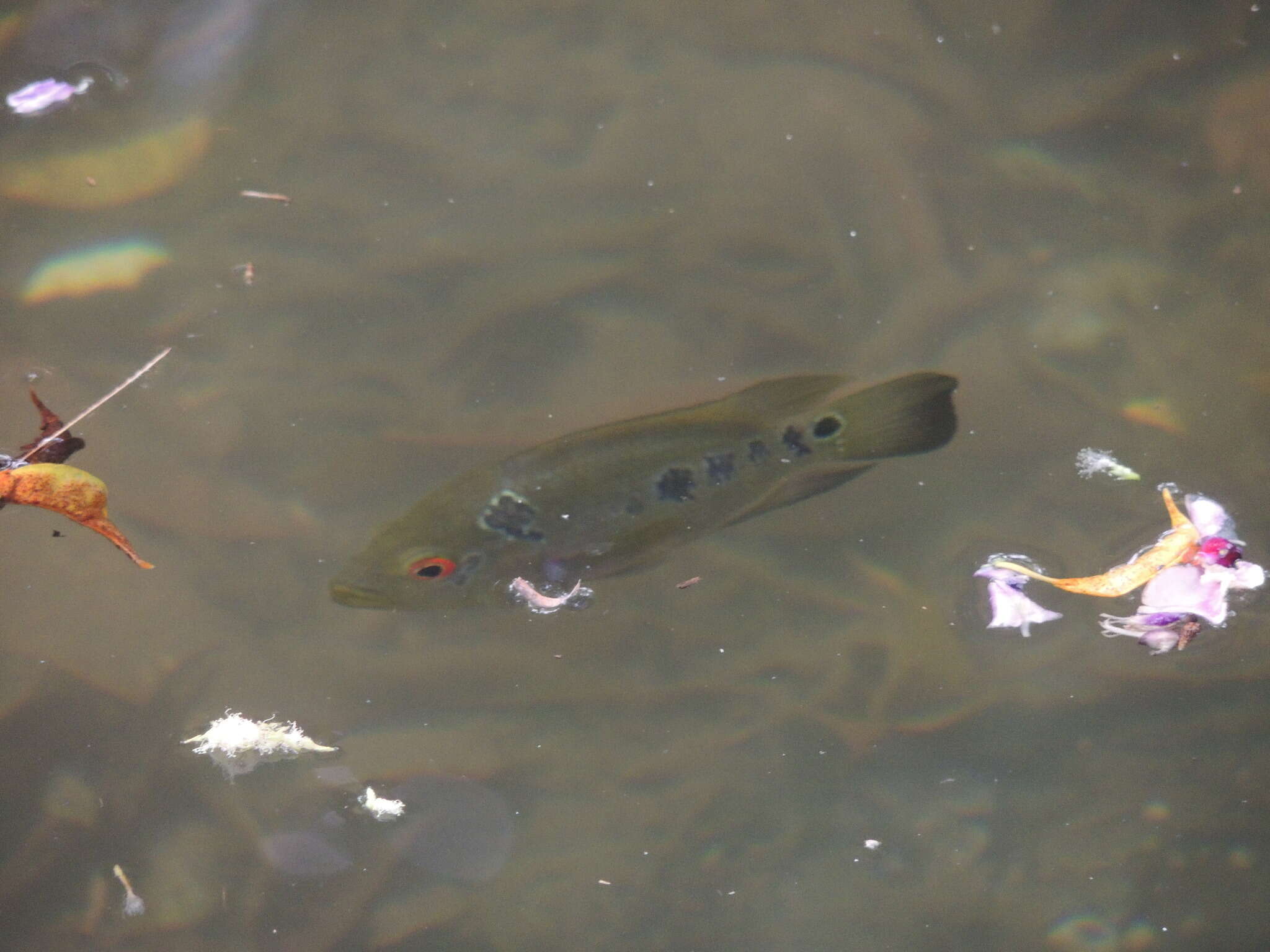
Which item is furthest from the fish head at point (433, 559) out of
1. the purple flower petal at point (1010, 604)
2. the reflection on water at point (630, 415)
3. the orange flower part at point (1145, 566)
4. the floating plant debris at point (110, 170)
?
the orange flower part at point (1145, 566)

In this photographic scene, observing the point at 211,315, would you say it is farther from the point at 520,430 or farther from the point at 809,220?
the point at 809,220

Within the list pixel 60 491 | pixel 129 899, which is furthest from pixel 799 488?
pixel 129 899

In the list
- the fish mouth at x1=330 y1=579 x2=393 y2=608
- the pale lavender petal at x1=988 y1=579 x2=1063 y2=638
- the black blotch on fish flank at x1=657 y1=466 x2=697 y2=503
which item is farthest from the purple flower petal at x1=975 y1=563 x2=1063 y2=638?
the fish mouth at x1=330 y1=579 x2=393 y2=608

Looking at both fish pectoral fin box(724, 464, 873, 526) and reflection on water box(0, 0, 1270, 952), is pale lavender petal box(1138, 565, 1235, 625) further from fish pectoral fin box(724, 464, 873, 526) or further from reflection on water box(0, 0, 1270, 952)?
fish pectoral fin box(724, 464, 873, 526)

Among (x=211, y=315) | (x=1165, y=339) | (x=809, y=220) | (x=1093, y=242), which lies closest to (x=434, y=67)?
(x=211, y=315)

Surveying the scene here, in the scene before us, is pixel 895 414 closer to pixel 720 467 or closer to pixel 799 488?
pixel 799 488

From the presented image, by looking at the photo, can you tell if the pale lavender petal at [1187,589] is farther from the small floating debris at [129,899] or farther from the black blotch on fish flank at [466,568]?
the small floating debris at [129,899]

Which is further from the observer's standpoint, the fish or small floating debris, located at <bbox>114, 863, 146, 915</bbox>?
small floating debris, located at <bbox>114, 863, 146, 915</bbox>
